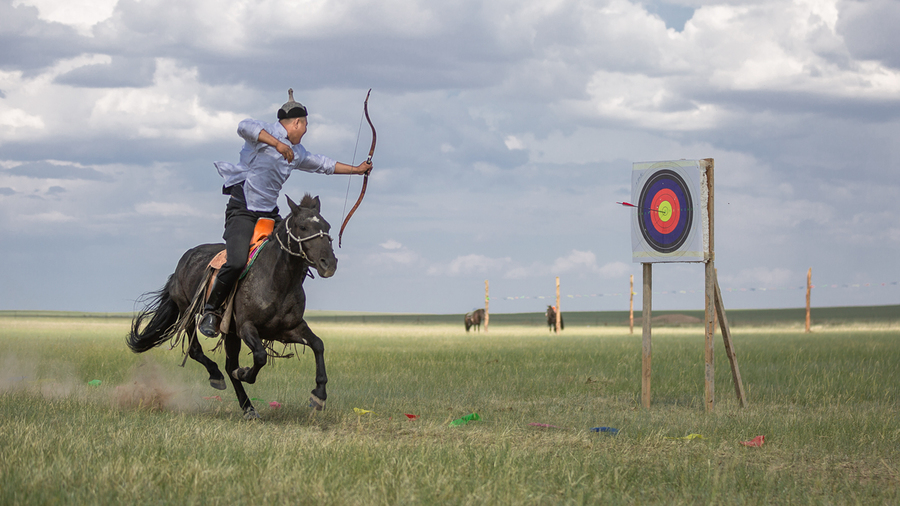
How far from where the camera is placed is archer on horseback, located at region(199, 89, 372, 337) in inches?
370

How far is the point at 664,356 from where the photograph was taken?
21312 millimetres

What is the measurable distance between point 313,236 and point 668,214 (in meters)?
5.75

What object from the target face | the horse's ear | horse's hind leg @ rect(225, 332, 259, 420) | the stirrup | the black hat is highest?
the black hat

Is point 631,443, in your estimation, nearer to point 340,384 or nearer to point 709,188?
point 709,188

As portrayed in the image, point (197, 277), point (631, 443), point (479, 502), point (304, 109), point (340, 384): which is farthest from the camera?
point (340, 384)

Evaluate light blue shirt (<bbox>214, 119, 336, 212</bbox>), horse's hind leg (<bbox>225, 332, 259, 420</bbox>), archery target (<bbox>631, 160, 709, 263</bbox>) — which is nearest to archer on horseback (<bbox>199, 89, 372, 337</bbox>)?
light blue shirt (<bbox>214, 119, 336, 212</bbox>)

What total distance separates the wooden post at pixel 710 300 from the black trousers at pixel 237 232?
6.08 m

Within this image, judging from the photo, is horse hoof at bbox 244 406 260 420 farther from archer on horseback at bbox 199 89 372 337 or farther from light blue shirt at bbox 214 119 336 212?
light blue shirt at bbox 214 119 336 212

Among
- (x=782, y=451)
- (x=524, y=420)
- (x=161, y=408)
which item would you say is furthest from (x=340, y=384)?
(x=782, y=451)

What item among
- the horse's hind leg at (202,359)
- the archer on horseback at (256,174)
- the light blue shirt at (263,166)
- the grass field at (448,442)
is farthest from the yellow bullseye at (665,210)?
the horse's hind leg at (202,359)

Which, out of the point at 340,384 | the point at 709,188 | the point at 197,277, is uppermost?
the point at 709,188

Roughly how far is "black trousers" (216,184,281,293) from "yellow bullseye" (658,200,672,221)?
5.66 m

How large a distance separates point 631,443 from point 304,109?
542 cm

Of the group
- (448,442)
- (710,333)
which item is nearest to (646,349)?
(710,333)
